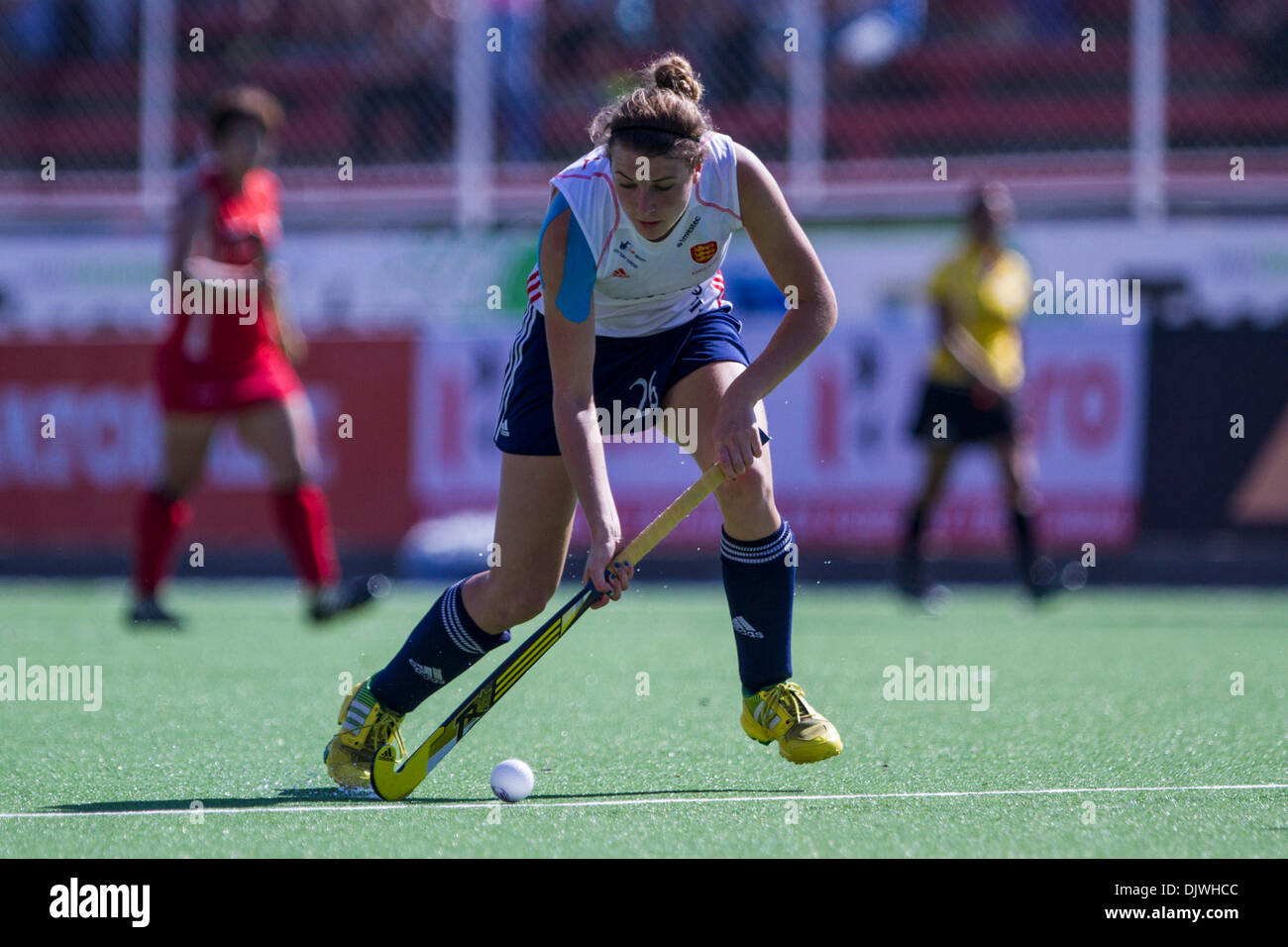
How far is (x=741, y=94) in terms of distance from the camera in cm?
988

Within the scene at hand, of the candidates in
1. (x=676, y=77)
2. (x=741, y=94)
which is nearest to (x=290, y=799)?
(x=676, y=77)

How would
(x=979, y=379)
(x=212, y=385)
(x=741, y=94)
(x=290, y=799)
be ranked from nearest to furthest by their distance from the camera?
(x=290, y=799)
(x=212, y=385)
(x=979, y=379)
(x=741, y=94)

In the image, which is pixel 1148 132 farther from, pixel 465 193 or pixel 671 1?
pixel 465 193

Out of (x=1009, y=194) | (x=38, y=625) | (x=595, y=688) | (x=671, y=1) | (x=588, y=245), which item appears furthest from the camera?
(x=671, y=1)

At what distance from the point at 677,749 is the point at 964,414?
13.6 ft

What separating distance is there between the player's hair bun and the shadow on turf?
→ 1.30 m

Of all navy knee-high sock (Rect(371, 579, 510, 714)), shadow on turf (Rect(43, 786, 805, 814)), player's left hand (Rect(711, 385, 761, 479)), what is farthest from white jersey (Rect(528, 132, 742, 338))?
shadow on turf (Rect(43, 786, 805, 814))

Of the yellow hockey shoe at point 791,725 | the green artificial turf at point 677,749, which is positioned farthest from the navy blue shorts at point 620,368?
the green artificial turf at point 677,749

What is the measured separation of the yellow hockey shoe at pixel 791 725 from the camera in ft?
11.3

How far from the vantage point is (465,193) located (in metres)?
9.76

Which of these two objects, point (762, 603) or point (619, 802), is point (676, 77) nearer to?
Answer: point (762, 603)

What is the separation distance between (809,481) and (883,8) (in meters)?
3.23

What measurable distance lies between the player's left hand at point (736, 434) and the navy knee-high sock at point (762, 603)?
0.29 metres
